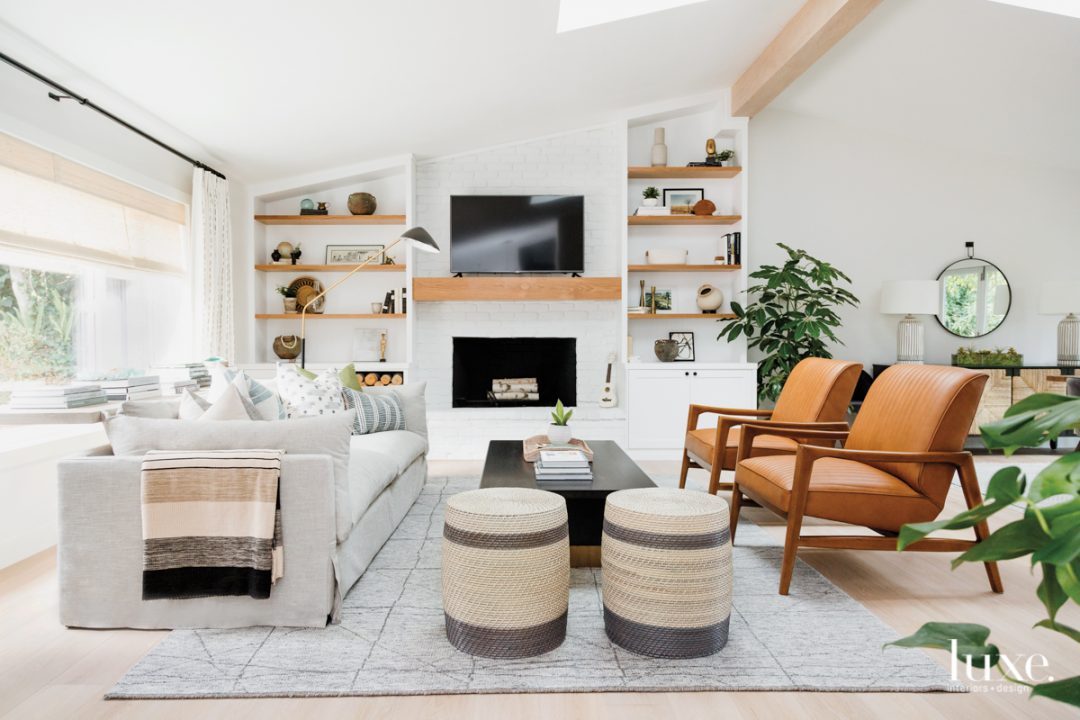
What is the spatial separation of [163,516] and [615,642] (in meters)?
1.47

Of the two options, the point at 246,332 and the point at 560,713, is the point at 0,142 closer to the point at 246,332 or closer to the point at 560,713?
the point at 246,332

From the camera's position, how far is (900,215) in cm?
571

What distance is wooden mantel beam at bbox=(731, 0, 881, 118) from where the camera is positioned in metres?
3.62

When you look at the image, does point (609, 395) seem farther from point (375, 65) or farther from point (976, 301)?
point (976, 301)

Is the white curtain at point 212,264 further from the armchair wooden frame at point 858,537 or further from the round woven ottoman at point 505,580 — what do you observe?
the armchair wooden frame at point 858,537

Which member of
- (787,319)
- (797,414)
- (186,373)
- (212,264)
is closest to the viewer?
(797,414)

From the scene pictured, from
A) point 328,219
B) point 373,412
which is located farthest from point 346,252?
point 373,412

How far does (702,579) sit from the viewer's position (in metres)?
1.86

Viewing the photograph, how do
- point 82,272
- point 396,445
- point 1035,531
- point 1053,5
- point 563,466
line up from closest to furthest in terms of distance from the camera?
point 1035,531 < point 563,466 < point 396,445 < point 82,272 < point 1053,5

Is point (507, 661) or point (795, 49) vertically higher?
point (795, 49)

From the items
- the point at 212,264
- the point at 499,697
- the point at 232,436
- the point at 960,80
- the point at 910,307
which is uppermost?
the point at 960,80

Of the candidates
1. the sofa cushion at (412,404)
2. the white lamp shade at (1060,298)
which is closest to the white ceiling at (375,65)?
the sofa cushion at (412,404)

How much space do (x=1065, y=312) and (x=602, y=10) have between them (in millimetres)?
4497

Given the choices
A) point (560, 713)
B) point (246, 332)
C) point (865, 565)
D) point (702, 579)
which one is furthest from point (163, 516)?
point (246, 332)
